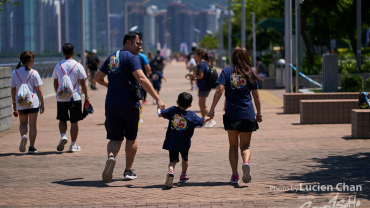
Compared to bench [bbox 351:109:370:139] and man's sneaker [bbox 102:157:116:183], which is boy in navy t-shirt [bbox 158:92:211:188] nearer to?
man's sneaker [bbox 102:157:116:183]

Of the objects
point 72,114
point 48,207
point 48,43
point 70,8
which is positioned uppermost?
point 70,8

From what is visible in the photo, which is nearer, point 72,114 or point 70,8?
point 72,114

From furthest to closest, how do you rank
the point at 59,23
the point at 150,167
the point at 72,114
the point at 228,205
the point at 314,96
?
the point at 59,23, the point at 314,96, the point at 72,114, the point at 150,167, the point at 228,205

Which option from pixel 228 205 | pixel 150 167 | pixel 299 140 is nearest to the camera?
pixel 228 205

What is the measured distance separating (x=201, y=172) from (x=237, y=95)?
1313mm

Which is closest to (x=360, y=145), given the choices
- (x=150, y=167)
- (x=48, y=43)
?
(x=150, y=167)

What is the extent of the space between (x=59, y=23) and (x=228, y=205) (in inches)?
975

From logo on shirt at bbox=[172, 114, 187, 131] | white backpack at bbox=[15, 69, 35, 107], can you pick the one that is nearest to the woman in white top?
white backpack at bbox=[15, 69, 35, 107]

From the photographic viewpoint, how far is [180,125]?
6.44m

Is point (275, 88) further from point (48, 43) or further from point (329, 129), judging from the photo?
point (329, 129)

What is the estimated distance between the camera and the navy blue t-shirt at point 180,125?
6.43m

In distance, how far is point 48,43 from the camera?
27.4m

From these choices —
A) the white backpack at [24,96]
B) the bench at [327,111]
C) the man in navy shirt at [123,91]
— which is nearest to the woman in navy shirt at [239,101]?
the man in navy shirt at [123,91]

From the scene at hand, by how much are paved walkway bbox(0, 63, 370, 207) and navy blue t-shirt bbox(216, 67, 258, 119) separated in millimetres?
819
